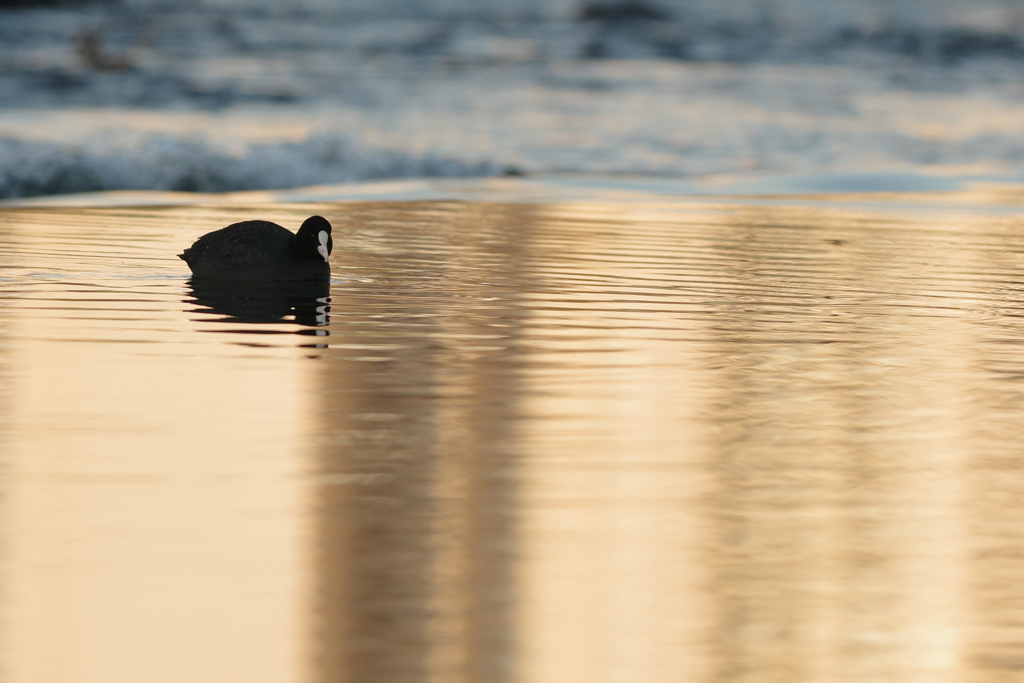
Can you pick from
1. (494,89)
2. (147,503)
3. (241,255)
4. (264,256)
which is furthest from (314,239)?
(494,89)

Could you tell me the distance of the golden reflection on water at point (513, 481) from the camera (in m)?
4.98

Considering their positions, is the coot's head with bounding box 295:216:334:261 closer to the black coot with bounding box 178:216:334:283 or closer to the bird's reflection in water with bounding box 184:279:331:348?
the black coot with bounding box 178:216:334:283

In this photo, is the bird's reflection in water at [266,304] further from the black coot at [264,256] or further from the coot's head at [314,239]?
the coot's head at [314,239]

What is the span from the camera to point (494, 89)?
38.0 meters

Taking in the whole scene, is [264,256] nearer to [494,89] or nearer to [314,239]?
[314,239]

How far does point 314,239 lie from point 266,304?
2.96 ft

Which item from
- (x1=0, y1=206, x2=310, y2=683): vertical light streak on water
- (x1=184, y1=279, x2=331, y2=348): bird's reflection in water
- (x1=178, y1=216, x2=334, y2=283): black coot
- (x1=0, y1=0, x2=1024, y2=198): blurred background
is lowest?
(x1=0, y1=206, x2=310, y2=683): vertical light streak on water

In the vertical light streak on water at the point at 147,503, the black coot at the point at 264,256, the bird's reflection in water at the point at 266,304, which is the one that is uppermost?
the black coot at the point at 264,256

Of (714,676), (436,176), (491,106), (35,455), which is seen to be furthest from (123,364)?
(491,106)

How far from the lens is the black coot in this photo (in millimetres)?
11883

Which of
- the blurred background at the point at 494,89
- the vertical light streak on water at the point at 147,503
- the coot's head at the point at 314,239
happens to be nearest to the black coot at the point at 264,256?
the coot's head at the point at 314,239

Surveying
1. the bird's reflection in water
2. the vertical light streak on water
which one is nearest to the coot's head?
the bird's reflection in water

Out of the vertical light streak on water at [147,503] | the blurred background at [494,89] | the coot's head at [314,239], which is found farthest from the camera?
the blurred background at [494,89]

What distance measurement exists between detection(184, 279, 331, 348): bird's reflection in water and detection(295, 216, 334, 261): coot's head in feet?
0.74
